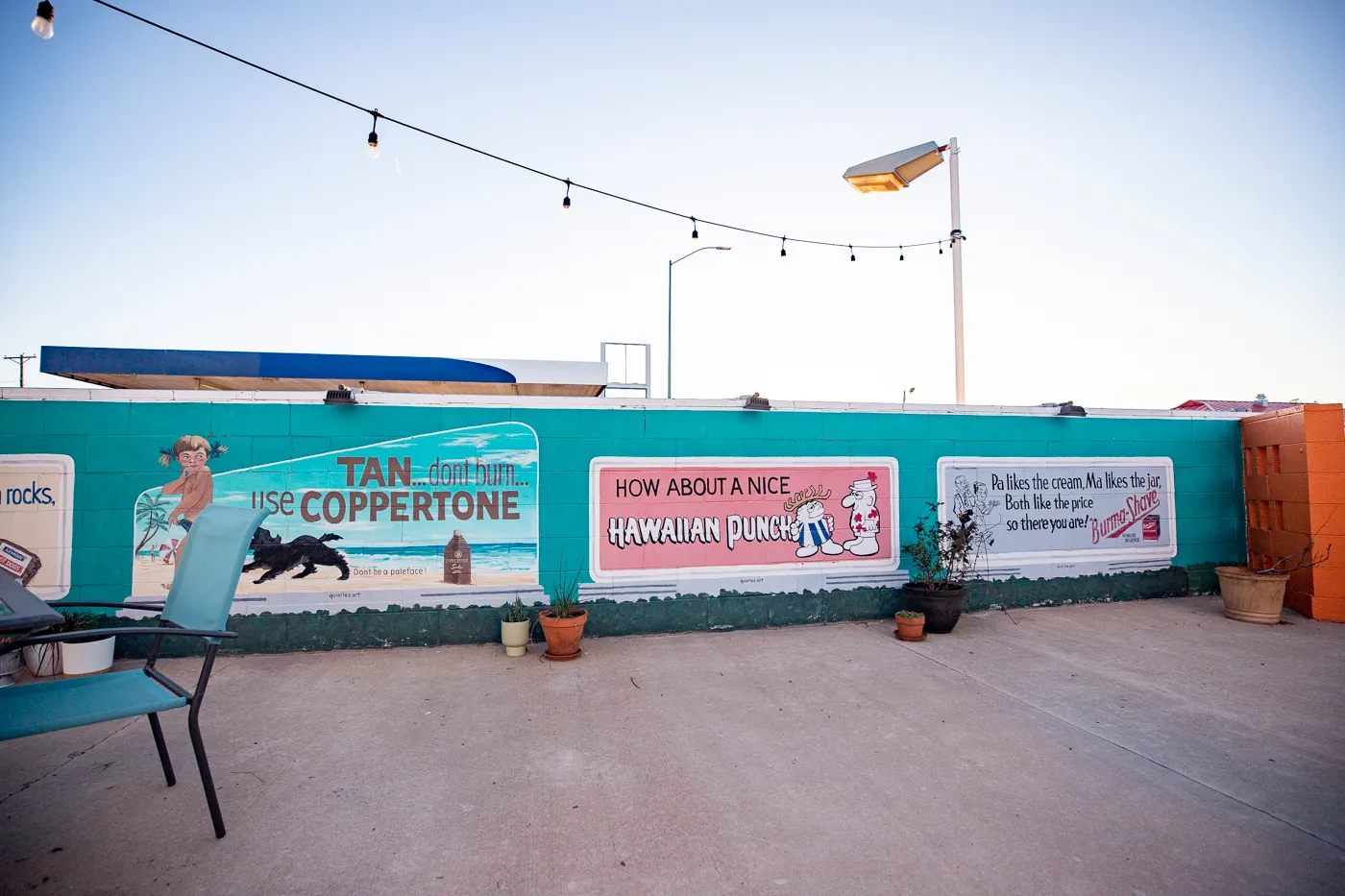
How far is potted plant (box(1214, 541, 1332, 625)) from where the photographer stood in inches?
214

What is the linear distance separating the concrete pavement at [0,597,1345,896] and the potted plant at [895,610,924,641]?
51cm

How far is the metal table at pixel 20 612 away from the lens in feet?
6.35

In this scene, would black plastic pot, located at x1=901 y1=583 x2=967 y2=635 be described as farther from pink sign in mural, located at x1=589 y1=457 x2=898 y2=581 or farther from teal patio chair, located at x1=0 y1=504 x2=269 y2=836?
teal patio chair, located at x1=0 y1=504 x2=269 y2=836

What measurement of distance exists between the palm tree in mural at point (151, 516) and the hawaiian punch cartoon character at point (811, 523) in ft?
16.8

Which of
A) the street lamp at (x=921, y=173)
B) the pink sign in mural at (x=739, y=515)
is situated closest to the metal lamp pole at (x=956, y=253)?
the street lamp at (x=921, y=173)

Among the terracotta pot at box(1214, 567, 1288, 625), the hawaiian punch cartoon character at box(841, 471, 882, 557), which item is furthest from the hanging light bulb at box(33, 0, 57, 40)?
the terracotta pot at box(1214, 567, 1288, 625)

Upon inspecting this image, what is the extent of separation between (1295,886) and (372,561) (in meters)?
5.39

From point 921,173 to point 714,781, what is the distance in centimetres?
690

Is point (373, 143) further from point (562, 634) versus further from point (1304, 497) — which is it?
point (1304, 497)

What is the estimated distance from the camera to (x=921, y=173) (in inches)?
274

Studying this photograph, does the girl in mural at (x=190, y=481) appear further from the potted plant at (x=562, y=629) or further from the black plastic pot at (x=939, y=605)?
the black plastic pot at (x=939, y=605)

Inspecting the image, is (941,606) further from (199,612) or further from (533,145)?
(533,145)

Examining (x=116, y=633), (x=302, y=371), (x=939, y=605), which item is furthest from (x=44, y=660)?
(x=939, y=605)

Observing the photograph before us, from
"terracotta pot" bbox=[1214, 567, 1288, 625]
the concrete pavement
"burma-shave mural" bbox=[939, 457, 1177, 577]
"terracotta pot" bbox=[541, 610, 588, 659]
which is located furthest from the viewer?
"burma-shave mural" bbox=[939, 457, 1177, 577]
